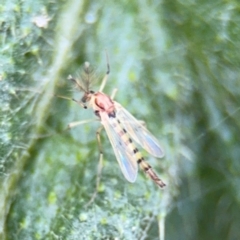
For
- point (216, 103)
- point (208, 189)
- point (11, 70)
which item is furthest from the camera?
point (208, 189)

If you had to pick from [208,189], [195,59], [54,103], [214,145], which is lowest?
[208,189]

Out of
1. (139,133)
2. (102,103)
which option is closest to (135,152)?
(139,133)

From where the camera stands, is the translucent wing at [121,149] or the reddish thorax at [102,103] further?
the reddish thorax at [102,103]

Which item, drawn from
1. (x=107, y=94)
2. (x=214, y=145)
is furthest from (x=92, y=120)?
(x=214, y=145)

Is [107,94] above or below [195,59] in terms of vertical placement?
below

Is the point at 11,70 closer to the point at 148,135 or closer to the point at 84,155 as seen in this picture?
the point at 84,155
